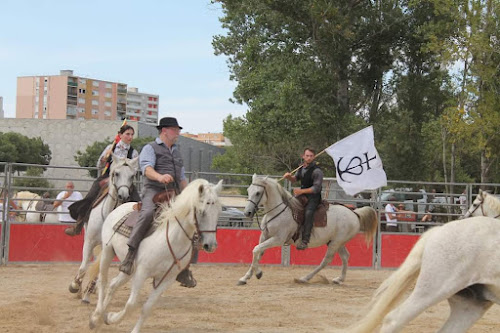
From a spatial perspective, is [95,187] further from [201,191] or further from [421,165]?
[421,165]

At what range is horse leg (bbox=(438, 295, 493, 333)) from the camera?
558 cm

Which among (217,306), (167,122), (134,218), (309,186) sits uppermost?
(167,122)

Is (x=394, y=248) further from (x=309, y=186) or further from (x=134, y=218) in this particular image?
(x=134, y=218)

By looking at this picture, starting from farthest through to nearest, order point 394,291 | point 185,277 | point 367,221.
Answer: point 367,221, point 185,277, point 394,291

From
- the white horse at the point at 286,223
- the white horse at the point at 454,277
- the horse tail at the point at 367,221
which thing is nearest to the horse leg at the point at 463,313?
the white horse at the point at 454,277

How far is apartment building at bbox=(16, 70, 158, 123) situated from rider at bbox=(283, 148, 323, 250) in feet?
465

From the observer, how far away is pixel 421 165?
31.5 metres

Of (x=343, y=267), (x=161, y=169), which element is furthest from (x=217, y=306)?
(x=343, y=267)

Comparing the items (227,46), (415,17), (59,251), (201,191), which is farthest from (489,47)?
(201,191)

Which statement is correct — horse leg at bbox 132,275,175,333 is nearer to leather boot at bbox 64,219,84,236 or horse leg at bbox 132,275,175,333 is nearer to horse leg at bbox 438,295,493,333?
horse leg at bbox 438,295,493,333

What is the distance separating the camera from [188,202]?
7137 mm

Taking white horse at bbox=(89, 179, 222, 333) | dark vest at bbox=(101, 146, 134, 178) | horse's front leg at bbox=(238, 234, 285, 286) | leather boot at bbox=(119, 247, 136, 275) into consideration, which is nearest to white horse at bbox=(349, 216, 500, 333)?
white horse at bbox=(89, 179, 222, 333)

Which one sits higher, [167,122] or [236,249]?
[167,122]

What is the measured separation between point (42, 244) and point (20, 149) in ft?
135
